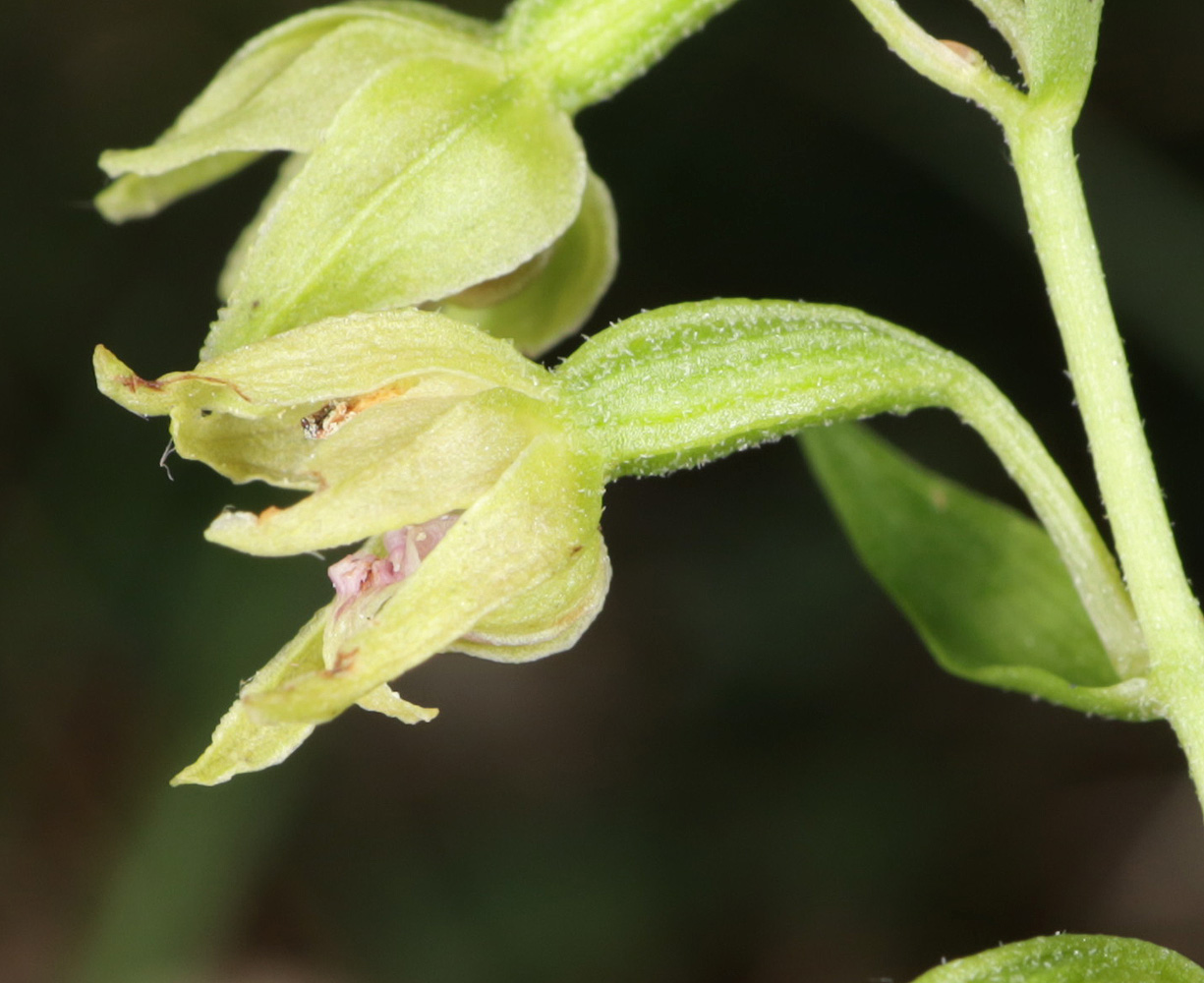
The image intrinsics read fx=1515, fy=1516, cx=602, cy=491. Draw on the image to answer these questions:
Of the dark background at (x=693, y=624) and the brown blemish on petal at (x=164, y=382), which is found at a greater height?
the brown blemish on petal at (x=164, y=382)

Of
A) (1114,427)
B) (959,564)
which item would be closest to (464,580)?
(1114,427)

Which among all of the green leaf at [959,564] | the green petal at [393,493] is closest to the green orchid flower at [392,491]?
the green petal at [393,493]

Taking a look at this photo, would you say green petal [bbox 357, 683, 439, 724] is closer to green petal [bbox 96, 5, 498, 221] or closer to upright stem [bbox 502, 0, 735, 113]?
green petal [bbox 96, 5, 498, 221]

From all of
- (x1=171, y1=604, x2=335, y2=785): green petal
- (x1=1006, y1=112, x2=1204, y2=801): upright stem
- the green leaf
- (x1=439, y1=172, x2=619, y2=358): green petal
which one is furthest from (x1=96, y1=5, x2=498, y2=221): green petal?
the green leaf

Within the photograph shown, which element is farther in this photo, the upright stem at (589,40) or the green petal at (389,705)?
the upright stem at (589,40)

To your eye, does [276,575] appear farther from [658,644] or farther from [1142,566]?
[1142,566]

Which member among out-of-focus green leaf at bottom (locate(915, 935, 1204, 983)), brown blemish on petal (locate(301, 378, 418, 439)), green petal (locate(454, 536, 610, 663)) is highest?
brown blemish on petal (locate(301, 378, 418, 439))

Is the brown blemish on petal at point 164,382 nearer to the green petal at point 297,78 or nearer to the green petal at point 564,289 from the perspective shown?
the green petal at point 297,78
